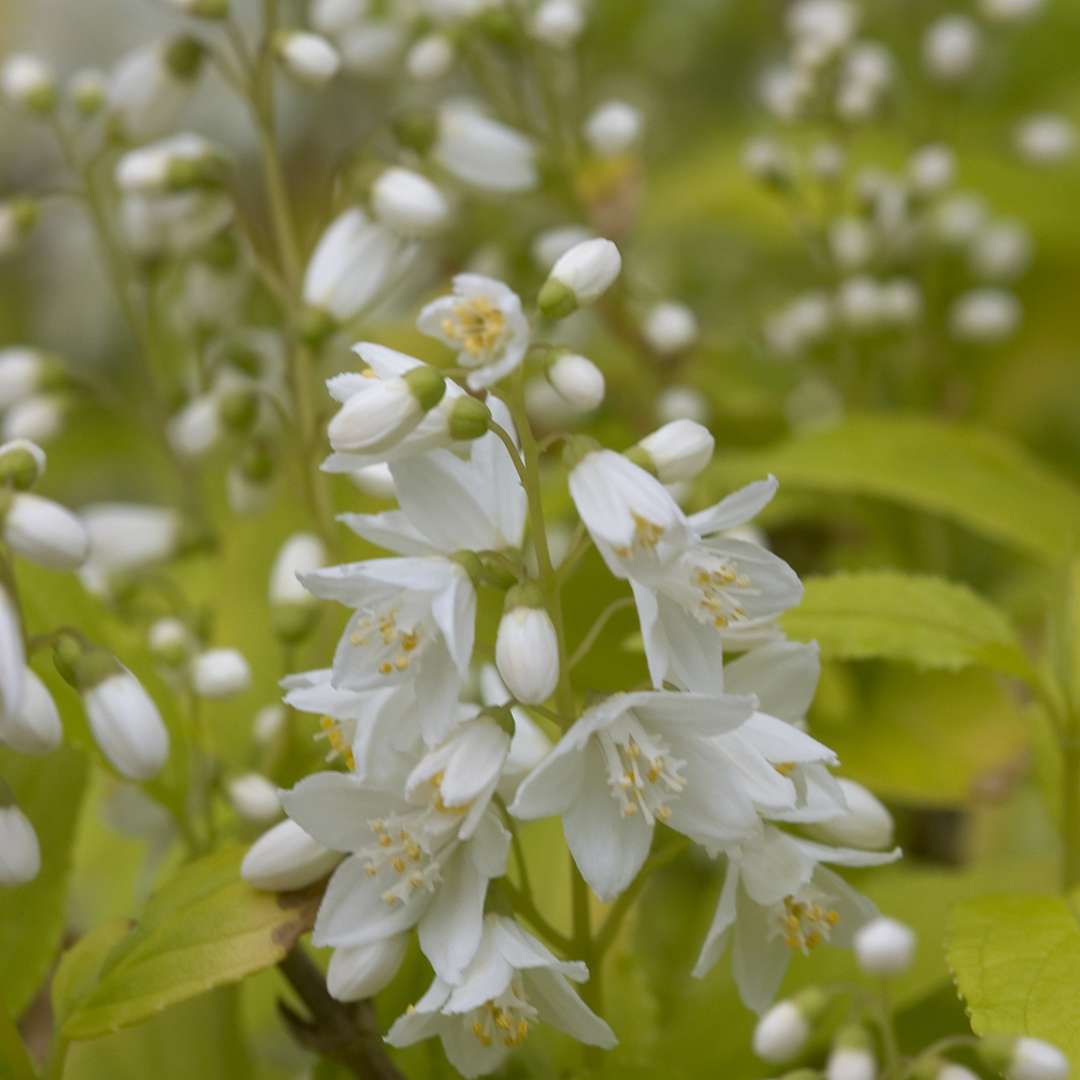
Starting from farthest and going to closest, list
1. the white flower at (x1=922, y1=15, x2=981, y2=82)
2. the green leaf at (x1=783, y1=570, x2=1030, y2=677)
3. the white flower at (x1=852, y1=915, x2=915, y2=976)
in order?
the white flower at (x1=922, y1=15, x2=981, y2=82), the green leaf at (x1=783, y1=570, x2=1030, y2=677), the white flower at (x1=852, y1=915, x2=915, y2=976)

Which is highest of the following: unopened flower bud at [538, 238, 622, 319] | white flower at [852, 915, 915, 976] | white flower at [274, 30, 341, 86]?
unopened flower bud at [538, 238, 622, 319]

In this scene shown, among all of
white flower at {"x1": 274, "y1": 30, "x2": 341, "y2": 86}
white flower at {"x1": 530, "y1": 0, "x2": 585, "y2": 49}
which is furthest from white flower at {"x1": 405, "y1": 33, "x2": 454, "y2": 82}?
white flower at {"x1": 274, "y1": 30, "x2": 341, "y2": 86}

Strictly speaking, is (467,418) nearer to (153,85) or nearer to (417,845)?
(417,845)

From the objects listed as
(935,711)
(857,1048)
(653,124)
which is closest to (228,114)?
(653,124)

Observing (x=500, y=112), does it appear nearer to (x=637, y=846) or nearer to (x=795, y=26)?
(x=795, y=26)

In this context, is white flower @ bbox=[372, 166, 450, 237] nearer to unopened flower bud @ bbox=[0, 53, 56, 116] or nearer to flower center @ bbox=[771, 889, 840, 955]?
unopened flower bud @ bbox=[0, 53, 56, 116]
